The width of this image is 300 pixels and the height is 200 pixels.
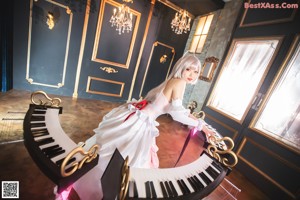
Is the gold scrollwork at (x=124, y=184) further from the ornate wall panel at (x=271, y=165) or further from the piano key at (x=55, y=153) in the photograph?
the ornate wall panel at (x=271, y=165)

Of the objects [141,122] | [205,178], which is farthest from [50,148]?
[205,178]

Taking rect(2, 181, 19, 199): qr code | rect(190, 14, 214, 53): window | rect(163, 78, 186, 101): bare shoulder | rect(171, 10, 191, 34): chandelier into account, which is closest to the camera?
rect(2, 181, 19, 199): qr code

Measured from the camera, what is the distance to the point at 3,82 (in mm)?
3752

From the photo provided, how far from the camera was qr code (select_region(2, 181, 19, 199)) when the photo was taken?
1.62 metres

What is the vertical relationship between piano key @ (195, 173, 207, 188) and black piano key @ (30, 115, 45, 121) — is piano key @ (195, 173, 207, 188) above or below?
below

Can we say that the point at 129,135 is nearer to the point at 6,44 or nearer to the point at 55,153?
the point at 55,153

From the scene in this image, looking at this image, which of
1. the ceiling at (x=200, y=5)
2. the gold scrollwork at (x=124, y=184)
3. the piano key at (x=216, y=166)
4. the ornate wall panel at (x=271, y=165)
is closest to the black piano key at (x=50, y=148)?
the gold scrollwork at (x=124, y=184)

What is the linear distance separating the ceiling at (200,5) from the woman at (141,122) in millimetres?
3896

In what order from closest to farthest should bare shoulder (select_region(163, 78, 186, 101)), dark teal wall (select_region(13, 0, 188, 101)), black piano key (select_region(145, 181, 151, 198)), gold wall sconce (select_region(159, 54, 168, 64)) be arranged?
black piano key (select_region(145, 181, 151, 198)) < bare shoulder (select_region(163, 78, 186, 101)) < dark teal wall (select_region(13, 0, 188, 101)) < gold wall sconce (select_region(159, 54, 168, 64))

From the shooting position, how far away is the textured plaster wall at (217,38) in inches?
165

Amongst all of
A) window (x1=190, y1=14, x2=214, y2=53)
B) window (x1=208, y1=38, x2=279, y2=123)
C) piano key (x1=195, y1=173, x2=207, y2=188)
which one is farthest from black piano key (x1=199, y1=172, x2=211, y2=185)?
window (x1=190, y1=14, x2=214, y2=53)

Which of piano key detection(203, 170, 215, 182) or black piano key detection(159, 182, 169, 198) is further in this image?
piano key detection(203, 170, 215, 182)

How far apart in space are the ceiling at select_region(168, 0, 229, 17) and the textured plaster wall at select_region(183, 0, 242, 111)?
192mm

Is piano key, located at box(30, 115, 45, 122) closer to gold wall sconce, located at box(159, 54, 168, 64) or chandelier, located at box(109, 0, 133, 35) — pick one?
chandelier, located at box(109, 0, 133, 35)
